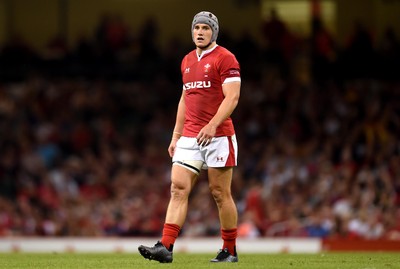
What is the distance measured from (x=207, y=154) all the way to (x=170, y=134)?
47.5 ft

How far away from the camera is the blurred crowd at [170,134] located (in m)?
21.3

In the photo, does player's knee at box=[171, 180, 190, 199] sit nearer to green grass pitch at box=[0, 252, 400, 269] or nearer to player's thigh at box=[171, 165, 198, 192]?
player's thigh at box=[171, 165, 198, 192]

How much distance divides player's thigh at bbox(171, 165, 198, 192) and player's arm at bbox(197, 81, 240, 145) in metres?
0.37

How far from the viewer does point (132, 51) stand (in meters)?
26.3

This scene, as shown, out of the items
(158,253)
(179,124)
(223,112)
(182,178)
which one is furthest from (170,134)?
(158,253)

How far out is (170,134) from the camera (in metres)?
25.0

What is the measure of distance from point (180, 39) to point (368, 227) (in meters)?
8.96

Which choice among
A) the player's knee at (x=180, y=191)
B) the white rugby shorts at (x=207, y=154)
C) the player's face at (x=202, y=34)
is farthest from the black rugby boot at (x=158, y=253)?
the player's face at (x=202, y=34)

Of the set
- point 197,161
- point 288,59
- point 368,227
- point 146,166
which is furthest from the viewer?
point 288,59

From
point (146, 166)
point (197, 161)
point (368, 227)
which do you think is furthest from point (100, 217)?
point (197, 161)

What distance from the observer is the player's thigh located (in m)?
10.4

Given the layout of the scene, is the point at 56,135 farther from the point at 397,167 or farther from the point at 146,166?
the point at 397,167

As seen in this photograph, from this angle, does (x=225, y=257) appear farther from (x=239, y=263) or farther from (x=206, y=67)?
(x=206, y=67)

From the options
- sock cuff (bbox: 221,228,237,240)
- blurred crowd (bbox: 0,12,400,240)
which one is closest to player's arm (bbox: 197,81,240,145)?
Result: sock cuff (bbox: 221,228,237,240)
